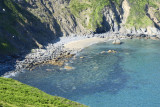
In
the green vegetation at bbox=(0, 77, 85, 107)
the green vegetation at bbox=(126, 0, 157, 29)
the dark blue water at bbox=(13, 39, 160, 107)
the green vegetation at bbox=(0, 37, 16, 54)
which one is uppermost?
the green vegetation at bbox=(126, 0, 157, 29)

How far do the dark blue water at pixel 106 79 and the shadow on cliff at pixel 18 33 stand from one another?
50.4 ft

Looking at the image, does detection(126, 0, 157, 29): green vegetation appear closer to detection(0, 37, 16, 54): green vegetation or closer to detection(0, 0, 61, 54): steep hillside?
detection(0, 0, 61, 54): steep hillside

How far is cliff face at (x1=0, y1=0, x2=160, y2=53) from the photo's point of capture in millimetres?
102625

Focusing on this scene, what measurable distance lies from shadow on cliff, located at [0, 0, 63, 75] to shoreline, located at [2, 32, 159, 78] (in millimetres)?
3176

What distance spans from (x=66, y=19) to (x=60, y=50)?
49.7m

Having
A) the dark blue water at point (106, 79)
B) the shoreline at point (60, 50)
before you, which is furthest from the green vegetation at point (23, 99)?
the shoreline at point (60, 50)

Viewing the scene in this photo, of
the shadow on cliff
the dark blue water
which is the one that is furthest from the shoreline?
the dark blue water

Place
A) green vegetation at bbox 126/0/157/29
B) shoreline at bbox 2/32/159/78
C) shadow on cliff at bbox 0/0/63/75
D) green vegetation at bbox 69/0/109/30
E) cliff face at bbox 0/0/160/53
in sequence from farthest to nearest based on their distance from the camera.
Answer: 1. green vegetation at bbox 126/0/157/29
2. green vegetation at bbox 69/0/109/30
3. cliff face at bbox 0/0/160/53
4. shadow on cliff at bbox 0/0/63/75
5. shoreline at bbox 2/32/159/78

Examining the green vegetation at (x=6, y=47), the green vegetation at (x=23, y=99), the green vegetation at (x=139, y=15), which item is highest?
the green vegetation at (x=139, y=15)

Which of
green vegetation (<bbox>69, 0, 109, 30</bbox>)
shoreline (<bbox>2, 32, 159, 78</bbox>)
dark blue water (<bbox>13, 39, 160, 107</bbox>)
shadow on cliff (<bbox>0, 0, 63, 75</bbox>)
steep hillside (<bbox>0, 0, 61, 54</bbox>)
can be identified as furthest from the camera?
green vegetation (<bbox>69, 0, 109, 30</bbox>)

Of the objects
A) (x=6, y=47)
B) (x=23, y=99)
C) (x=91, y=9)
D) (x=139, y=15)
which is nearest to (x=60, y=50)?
(x=6, y=47)

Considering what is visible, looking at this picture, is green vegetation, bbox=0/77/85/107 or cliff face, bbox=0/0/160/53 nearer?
green vegetation, bbox=0/77/85/107

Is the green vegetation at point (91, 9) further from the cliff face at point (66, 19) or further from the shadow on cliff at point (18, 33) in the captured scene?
the shadow on cliff at point (18, 33)

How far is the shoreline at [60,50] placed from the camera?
82.7m
